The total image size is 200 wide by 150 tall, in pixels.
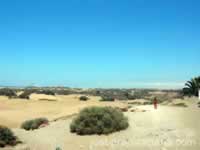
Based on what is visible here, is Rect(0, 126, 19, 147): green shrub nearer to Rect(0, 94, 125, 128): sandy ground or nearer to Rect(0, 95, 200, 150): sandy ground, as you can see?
Rect(0, 95, 200, 150): sandy ground

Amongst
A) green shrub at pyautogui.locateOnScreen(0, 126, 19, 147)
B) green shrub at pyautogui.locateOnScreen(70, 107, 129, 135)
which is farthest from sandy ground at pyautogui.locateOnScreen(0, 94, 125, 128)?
green shrub at pyautogui.locateOnScreen(0, 126, 19, 147)

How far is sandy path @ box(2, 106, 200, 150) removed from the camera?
15469 mm

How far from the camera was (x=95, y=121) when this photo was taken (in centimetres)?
1962

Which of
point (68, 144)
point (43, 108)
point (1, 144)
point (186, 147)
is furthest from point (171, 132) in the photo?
point (43, 108)

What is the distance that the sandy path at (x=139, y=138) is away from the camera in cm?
1547

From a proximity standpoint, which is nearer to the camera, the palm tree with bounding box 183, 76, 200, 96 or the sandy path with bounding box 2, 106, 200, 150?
the sandy path with bounding box 2, 106, 200, 150

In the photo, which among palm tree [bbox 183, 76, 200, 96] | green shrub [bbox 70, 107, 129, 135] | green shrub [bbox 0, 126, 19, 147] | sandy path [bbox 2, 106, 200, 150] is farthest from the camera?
palm tree [bbox 183, 76, 200, 96]

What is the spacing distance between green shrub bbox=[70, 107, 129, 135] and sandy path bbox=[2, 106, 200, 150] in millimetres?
448

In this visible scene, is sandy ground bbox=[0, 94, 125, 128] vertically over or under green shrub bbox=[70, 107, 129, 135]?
under

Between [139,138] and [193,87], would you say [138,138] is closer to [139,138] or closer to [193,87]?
[139,138]

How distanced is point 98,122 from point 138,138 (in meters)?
2.80

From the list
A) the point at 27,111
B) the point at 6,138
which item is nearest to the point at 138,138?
the point at 6,138

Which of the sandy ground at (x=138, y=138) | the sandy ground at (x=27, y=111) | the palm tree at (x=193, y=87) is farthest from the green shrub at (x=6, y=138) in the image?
the palm tree at (x=193, y=87)

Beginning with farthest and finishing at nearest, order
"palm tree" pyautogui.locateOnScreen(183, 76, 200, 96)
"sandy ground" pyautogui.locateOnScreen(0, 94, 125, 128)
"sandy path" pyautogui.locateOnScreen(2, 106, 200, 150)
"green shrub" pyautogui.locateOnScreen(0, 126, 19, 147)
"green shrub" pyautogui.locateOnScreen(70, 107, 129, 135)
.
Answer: "palm tree" pyautogui.locateOnScreen(183, 76, 200, 96) → "sandy ground" pyautogui.locateOnScreen(0, 94, 125, 128) → "green shrub" pyautogui.locateOnScreen(70, 107, 129, 135) → "green shrub" pyautogui.locateOnScreen(0, 126, 19, 147) → "sandy path" pyautogui.locateOnScreen(2, 106, 200, 150)
